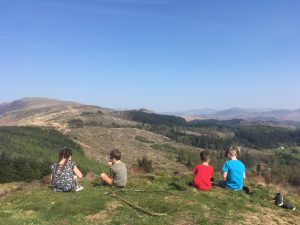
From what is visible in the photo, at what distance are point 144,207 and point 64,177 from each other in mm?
5696

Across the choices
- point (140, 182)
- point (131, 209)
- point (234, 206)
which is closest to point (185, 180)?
point (140, 182)

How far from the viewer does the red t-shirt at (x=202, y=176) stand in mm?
22389

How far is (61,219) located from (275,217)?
1095 centimetres

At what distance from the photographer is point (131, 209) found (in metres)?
18.7

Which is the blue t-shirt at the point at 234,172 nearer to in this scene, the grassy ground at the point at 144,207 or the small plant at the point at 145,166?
the grassy ground at the point at 144,207

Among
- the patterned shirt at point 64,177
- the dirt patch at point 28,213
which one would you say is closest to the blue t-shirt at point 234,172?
the patterned shirt at point 64,177

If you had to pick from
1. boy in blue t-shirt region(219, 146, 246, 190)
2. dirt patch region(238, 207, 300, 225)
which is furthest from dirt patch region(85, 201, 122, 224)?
boy in blue t-shirt region(219, 146, 246, 190)

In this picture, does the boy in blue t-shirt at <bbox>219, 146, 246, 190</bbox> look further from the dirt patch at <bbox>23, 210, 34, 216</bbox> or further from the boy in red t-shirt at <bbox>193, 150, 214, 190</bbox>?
the dirt patch at <bbox>23, 210, 34, 216</bbox>

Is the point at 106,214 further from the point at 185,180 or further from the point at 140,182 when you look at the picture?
the point at 185,180

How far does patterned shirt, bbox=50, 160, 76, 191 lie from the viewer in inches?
861

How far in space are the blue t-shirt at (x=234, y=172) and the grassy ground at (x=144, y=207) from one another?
0.56 metres

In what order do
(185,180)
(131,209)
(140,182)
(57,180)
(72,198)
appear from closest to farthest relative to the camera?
(131,209), (72,198), (57,180), (140,182), (185,180)

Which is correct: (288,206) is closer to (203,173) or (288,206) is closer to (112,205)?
(203,173)

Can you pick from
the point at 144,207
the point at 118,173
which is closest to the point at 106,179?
the point at 118,173
